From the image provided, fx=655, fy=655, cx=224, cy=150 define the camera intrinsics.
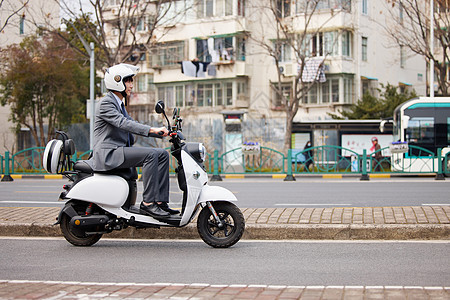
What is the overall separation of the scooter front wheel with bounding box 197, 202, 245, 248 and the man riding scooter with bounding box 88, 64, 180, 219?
336 millimetres

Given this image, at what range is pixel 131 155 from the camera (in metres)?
6.99

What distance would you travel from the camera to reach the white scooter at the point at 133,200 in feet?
22.8

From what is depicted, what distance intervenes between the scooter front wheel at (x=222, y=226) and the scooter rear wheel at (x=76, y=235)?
125 centimetres

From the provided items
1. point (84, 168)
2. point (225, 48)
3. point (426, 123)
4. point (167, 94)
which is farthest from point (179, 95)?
point (84, 168)

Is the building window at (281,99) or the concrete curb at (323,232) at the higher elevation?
the building window at (281,99)

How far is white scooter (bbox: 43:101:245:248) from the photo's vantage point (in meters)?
6.95

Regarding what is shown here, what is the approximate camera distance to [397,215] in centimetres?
812

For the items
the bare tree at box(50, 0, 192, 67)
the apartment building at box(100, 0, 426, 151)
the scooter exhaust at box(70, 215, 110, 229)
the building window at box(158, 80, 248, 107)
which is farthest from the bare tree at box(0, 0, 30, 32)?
the scooter exhaust at box(70, 215, 110, 229)

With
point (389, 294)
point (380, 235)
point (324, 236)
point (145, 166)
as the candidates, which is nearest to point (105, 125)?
point (145, 166)

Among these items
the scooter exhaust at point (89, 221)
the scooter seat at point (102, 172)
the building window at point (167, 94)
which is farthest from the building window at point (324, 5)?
the scooter exhaust at point (89, 221)

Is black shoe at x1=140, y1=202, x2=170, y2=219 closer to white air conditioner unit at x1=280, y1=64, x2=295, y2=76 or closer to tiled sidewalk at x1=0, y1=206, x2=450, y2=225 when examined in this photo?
tiled sidewalk at x1=0, y1=206, x2=450, y2=225

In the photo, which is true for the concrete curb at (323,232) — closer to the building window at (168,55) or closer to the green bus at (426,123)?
the green bus at (426,123)

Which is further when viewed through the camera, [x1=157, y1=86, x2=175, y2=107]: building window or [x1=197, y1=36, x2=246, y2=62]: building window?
[x1=157, y1=86, x2=175, y2=107]: building window

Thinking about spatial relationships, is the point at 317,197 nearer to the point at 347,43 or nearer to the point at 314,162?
the point at 314,162
